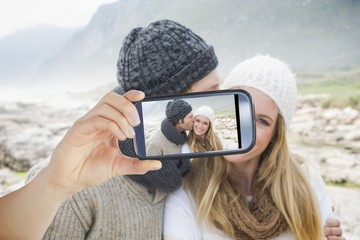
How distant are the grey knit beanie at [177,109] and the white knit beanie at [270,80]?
0.32 m

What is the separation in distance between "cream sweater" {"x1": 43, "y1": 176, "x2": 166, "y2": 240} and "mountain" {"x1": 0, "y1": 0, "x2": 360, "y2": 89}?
2182mm

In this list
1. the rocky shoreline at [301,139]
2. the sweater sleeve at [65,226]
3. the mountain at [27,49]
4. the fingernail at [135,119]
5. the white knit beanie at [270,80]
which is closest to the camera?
the fingernail at [135,119]

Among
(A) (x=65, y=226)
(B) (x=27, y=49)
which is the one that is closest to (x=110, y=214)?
(A) (x=65, y=226)

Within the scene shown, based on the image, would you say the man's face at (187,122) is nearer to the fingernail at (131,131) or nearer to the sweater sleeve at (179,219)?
the fingernail at (131,131)

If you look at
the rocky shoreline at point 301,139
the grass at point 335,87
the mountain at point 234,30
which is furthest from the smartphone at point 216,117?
the mountain at point 234,30

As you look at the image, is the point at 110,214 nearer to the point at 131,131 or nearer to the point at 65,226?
the point at 65,226

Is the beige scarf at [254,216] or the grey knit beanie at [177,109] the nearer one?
the grey knit beanie at [177,109]

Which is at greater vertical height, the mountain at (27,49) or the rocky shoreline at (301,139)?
the mountain at (27,49)

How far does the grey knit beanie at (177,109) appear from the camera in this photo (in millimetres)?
505

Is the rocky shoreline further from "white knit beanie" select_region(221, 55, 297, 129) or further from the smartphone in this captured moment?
the smartphone

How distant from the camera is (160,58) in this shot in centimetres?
72

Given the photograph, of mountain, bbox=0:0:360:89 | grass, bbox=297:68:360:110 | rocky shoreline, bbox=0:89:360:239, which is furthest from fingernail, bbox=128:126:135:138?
mountain, bbox=0:0:360:89

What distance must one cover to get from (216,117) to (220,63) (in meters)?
2.06

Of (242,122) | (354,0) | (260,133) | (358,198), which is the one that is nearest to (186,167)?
(260,133)
